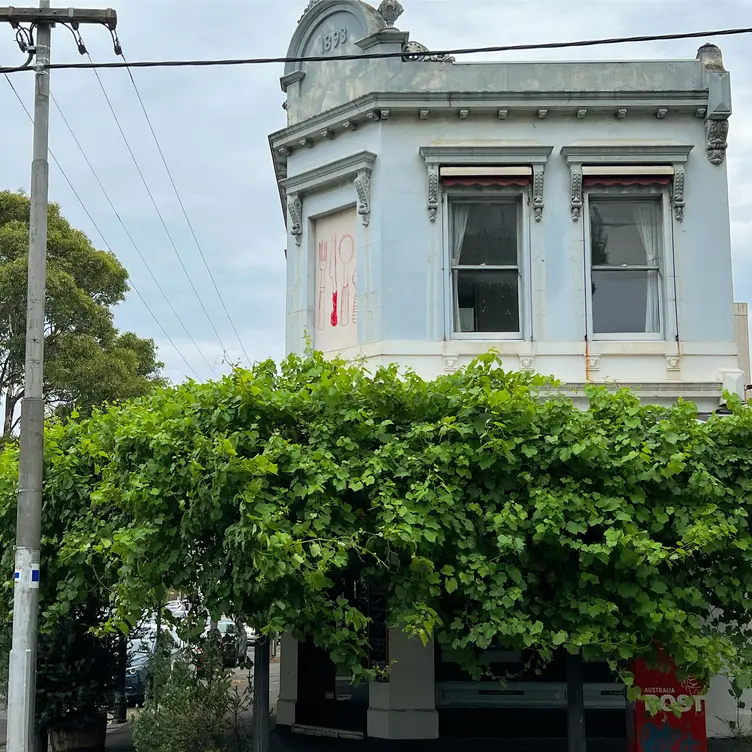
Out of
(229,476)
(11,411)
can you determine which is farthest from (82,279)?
(229,476)

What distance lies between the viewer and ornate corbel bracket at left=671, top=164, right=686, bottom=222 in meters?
12.7

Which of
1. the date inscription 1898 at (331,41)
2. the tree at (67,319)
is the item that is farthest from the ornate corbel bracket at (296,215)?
the tree at (67,319)

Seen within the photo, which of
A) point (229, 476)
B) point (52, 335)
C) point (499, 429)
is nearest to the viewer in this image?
point (229, 476)

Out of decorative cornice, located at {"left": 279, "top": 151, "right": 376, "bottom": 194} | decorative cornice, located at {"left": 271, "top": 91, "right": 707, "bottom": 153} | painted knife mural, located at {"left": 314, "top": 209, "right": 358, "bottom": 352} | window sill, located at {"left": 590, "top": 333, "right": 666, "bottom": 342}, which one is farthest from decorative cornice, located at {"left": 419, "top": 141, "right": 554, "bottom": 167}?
window sill, located at {"left": 590, "top": 333, "right": 666, "bottom": 342}

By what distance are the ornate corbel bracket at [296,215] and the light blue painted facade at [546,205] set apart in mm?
739

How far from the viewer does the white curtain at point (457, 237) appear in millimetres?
12875

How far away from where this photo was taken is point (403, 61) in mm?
13242

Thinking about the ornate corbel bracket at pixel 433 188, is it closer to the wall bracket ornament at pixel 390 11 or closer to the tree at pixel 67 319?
the wall bracket ornament at pixel 390 11

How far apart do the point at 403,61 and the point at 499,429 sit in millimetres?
A: 6395

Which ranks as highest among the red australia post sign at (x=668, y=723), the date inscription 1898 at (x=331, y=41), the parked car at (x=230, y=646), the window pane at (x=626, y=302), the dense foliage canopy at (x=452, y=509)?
the date inscription 1898 at (x=331, y=41)

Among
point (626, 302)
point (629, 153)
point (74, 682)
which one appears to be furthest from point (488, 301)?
point (74, 682)

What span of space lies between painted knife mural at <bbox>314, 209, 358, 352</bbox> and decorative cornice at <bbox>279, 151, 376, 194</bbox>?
Answer: 18.7 inches

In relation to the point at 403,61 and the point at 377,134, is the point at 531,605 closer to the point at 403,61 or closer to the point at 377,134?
the point at 377,134

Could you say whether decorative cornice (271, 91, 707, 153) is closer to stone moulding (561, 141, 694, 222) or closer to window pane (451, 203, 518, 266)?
stone moulding (561, 141, 694, 222)
